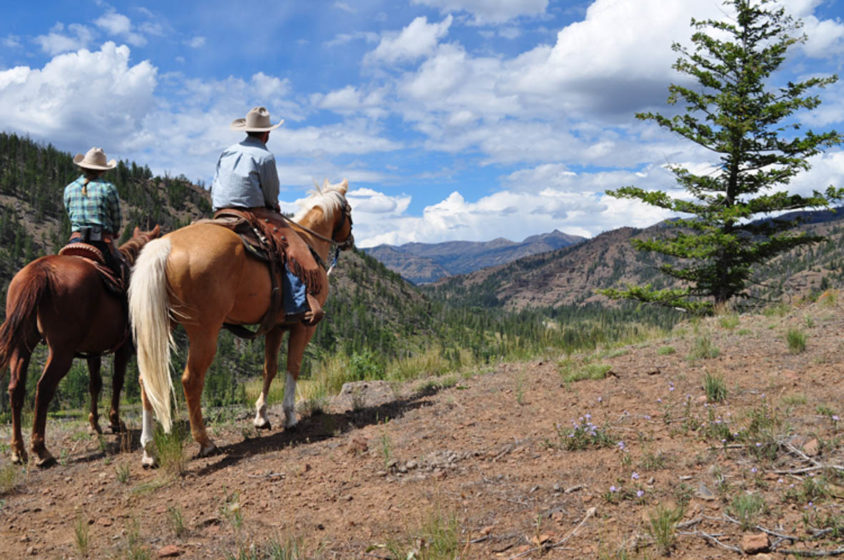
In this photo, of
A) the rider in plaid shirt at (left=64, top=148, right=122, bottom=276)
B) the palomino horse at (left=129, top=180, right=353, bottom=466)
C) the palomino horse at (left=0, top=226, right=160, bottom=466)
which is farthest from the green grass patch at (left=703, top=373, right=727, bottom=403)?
the rider in plaid shirt at (left=64, top=148, right=122, bottom=276)

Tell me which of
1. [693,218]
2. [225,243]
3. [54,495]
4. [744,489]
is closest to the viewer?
[744,489]

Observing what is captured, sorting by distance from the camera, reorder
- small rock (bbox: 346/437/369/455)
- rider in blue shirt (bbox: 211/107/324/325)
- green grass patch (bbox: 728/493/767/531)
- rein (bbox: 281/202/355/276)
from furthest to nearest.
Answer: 1. rein (bbox: 281/202/355/276)
2. rider in blue shirt (bbox: 211/107/324/325)
3. small rock (bbox: 346/437/369/455)
4. green grass patch (bbox: 728/493/767/531)

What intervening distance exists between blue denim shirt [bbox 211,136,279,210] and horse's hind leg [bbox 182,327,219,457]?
1654 mm

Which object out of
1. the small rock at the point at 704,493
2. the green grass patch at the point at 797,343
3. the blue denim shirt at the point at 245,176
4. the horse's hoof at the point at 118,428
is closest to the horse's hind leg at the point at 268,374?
the blue denim shirt at the point at 245,176

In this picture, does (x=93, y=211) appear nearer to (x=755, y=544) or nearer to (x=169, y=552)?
(x=169, y=552)

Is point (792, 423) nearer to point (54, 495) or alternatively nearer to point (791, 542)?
point (791, 542)

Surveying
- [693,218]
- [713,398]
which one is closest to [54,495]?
[713,398]

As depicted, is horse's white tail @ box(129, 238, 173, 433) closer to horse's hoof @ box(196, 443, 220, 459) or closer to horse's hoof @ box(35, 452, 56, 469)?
horse's hoof @ box(196, 443, 220, 459)

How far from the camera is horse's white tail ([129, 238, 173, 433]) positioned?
512 cm

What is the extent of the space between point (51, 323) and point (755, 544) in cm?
659

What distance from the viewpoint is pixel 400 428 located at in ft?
18.9

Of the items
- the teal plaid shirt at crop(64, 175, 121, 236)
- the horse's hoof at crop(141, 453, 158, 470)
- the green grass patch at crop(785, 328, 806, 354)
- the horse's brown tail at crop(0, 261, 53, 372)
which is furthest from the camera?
the teal plaid shirt at crop(64, 175, 121, 236)

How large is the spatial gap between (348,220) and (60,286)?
3.59 m

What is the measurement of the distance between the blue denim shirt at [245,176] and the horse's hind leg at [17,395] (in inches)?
108
